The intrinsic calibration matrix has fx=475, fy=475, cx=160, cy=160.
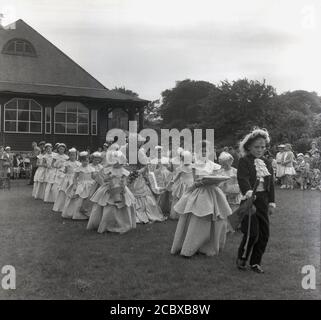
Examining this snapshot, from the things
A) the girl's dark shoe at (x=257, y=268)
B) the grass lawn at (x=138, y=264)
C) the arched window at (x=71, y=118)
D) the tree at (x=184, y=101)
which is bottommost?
the grass lawn at (x=138, y=264)

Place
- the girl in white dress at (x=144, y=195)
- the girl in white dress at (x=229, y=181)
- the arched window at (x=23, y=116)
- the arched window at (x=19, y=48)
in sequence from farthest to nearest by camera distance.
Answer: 1. the arched window at (x=19, y=48)
2. the arched window at (x=23, y=116)
3. the girl in white dress at (x=229, y=181)
4. the girl in white dress at (x=144, y=195)

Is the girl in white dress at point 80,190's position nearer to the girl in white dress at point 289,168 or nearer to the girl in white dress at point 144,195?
the girl in white dress at point 144,195

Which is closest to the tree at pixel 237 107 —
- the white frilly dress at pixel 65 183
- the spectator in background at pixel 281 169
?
the spectator in background at pixel 281 169

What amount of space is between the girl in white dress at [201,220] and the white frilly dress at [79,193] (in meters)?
4.14

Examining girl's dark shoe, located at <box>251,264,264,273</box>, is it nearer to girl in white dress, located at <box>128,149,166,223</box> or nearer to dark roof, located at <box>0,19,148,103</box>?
girl in white dress, located at <box>128,149,166,223</box>

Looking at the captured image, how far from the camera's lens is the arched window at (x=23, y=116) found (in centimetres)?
2961

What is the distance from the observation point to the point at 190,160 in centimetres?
1088

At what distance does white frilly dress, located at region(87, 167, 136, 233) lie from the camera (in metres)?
9.74

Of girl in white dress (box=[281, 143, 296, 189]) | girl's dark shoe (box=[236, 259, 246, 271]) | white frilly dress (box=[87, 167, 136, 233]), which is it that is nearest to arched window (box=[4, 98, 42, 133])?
girl in white dress (box=[281, 143, 296, 189])

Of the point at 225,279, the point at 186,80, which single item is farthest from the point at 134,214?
the point at 186,80

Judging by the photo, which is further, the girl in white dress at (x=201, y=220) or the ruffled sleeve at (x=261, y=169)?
the girl in white dress at (x=201, y=220)

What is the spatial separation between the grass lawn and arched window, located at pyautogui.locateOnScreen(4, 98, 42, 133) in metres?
19.7

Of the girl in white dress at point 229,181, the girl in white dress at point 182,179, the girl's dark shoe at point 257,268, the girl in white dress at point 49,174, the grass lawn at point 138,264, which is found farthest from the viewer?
the girl in white dress at point 49,174
